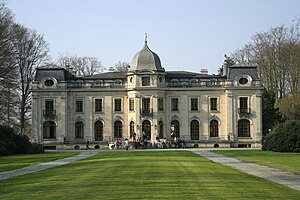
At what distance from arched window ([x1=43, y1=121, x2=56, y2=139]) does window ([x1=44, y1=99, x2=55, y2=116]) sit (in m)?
1.01

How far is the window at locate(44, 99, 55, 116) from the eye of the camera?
228 feet

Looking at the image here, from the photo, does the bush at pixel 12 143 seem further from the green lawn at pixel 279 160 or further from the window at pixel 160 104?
the green lawn at pixel 279 160

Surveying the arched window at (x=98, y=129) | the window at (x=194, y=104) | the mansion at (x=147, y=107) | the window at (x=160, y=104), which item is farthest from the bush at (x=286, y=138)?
the arched window at (x=98, y=129)

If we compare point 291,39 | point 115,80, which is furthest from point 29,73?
point 291,39

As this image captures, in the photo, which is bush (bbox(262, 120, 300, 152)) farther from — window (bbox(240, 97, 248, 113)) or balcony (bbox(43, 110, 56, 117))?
balcony (bbox(43, 110, 56, 117))

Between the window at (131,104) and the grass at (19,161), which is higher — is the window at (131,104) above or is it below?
above

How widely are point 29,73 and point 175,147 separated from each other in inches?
703

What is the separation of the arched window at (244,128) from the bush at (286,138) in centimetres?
1583

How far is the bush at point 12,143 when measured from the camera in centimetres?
5119

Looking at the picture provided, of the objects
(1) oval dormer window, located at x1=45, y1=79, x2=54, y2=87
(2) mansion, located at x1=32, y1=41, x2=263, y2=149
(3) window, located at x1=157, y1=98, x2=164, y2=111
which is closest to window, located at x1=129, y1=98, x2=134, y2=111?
(2) mansion, located at x1=32, y1=41, x2=263, y2=149

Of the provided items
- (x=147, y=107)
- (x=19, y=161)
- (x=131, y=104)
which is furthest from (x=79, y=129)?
(x=19, y=161)

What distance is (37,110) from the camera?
6925 centimetres

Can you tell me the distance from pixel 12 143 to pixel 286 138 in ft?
73.6

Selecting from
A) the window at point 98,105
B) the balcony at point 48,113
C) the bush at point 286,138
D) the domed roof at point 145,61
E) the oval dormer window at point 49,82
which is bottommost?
the bush at point 286,138
